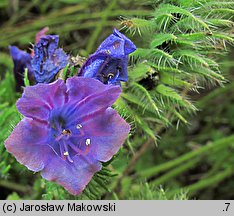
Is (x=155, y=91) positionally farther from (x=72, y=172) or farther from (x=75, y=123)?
(x=72, y=172)

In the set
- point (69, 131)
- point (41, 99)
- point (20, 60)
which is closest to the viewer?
point (41, 99)

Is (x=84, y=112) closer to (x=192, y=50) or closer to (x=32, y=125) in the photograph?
(x=32, y=125)

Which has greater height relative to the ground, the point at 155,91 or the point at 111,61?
the point at 111,61

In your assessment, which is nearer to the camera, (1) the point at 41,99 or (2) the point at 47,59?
(1) the point at 41,99

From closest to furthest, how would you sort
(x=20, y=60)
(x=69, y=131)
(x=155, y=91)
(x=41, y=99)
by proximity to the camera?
(x=41, y=99), (x=69, y=131), (x=155, y=91), (x=20, y=60)

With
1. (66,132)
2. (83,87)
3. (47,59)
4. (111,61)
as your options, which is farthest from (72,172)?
(47,59)

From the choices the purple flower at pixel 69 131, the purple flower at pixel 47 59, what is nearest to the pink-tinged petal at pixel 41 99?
the purple flower at pixel 69 131
